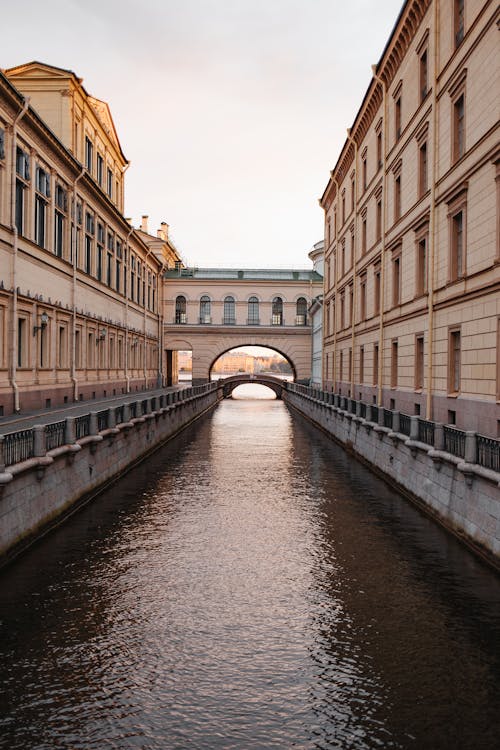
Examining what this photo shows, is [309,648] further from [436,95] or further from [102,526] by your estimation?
[436,95]

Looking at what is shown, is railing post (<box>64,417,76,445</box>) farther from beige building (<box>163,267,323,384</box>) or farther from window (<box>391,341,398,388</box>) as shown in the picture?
beige building (<box>163,267,323,384</box>)

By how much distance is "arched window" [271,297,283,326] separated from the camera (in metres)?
64.4

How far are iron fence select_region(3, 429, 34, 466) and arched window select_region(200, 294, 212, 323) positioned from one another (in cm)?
5145

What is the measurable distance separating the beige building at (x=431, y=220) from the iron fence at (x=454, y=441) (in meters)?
1.58

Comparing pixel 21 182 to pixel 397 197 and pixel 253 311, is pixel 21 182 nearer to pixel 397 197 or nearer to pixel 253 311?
pixel 397 197

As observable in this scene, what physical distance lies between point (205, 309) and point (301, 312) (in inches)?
379

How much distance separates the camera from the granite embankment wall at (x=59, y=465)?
37.6ft

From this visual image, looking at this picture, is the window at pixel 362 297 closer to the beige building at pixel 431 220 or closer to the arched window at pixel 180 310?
the beige building at pixel 431 220

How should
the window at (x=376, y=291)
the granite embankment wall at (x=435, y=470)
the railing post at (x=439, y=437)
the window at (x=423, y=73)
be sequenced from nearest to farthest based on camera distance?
1. the granite embankment wall at (x=435, y=470)
2. the railing post at (x=439, y=437)
3. the window at (x=423, y=73)
4. the window at (x=376, y=291)

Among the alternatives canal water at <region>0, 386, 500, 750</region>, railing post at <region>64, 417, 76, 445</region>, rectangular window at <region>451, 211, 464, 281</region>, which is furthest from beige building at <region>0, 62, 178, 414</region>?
rectangular window at <region>451, 211, 464, 281</region>

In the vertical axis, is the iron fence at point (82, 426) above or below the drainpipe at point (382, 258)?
below

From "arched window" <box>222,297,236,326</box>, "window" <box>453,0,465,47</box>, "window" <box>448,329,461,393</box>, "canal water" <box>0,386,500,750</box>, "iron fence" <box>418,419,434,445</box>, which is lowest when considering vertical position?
"canal water" <box>0,386,500,750</box>

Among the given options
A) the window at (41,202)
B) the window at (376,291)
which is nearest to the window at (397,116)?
the window at (376,291)

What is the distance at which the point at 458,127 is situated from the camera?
18.4 m
